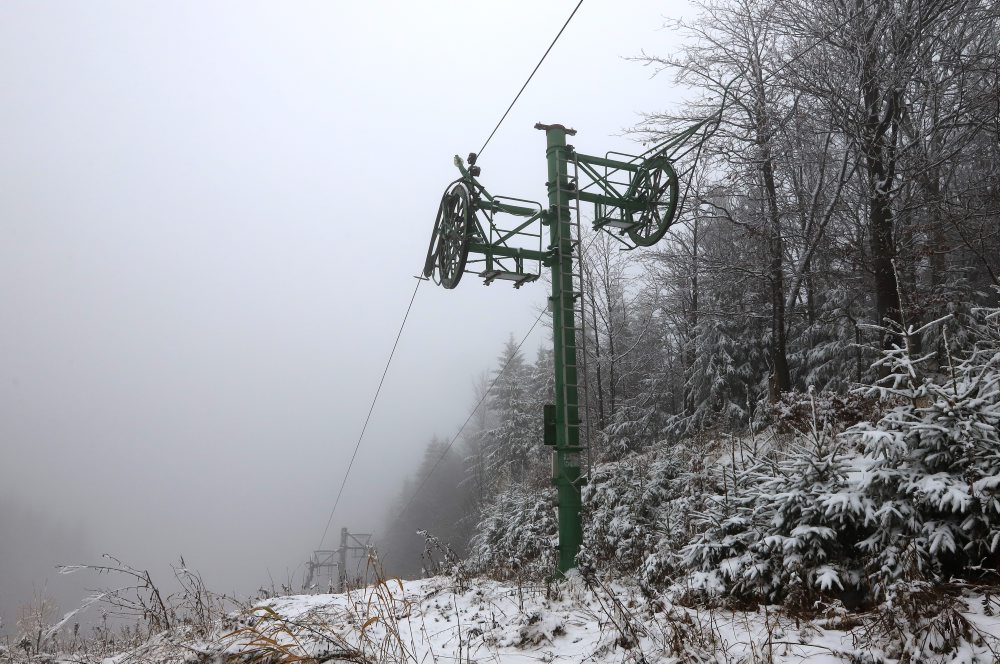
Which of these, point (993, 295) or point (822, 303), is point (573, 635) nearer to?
point (993, 295)

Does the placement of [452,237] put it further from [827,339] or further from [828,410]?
[827,339]

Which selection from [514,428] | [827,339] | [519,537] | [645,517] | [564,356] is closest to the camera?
[564,356]

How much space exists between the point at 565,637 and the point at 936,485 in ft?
9.56

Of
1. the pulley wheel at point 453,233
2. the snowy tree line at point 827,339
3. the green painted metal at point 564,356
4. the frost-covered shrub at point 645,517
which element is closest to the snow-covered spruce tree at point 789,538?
the snowy tree line at point 827,339

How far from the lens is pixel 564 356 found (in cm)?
861

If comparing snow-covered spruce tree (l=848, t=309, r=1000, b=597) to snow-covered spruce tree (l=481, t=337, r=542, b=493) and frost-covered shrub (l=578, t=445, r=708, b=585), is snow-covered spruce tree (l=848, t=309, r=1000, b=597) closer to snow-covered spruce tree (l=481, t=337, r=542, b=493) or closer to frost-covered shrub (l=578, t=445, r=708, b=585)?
frost-covered shrub (l=578, t=445, r=708, b=585)

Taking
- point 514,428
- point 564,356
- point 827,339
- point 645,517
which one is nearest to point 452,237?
point 564,356

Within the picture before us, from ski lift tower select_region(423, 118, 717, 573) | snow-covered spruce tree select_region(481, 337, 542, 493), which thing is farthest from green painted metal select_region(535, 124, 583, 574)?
snow-covered spruce tree select_region(481, 337, 542, 493)

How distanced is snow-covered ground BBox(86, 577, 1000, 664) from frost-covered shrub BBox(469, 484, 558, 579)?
2.97 metres

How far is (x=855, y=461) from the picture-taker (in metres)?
5.29

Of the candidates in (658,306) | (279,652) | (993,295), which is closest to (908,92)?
(993,295)

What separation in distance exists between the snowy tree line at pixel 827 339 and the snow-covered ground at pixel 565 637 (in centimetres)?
51

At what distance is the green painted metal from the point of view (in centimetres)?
827

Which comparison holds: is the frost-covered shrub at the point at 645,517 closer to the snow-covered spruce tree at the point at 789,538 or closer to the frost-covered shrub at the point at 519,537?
the frost-covered shrub at the point at 519,537
